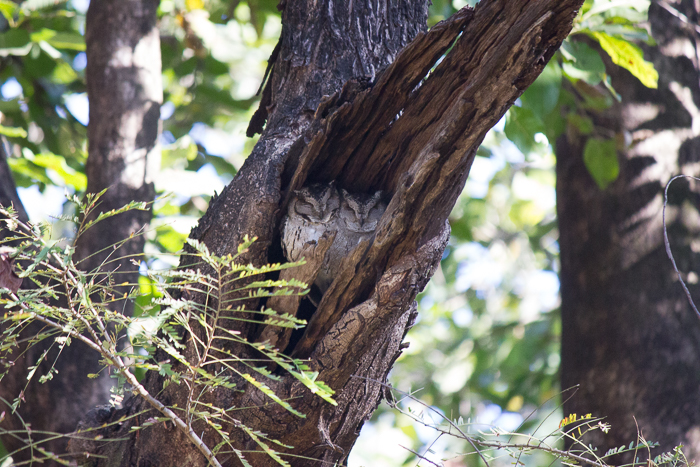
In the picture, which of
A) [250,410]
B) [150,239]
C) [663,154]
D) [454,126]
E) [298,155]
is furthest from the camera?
[663,154]

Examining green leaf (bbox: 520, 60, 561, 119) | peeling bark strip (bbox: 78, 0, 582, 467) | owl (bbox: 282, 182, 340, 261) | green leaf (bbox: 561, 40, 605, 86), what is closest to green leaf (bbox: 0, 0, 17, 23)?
peeling bark strip (bbox: 78, 0, 582, 467)

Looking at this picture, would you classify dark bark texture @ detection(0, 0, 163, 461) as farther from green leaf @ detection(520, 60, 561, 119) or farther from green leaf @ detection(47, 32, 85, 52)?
green leaf @ detection(520, 60, 561, 119)

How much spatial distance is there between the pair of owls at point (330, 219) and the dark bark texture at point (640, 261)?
6.64 ft

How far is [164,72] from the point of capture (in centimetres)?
438

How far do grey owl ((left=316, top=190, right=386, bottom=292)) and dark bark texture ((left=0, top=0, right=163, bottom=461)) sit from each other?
3.74 feet

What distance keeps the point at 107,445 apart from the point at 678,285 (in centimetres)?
300

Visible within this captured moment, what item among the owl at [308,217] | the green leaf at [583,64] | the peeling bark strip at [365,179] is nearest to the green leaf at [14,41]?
the peeling bark strip at [365,179]

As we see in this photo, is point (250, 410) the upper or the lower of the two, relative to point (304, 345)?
lower

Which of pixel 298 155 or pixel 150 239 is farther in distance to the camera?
pixel 150 239

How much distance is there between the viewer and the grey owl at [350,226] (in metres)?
1.80

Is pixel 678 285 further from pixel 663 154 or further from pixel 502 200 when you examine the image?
pixel 502 200

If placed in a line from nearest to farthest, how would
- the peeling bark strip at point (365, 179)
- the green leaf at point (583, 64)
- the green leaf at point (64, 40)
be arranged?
the peeling bark strip at point (365, 179) → the green leaf at point (583, 64) → the green leaf at point (64, 40)

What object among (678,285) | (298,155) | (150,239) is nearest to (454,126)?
(298,155)

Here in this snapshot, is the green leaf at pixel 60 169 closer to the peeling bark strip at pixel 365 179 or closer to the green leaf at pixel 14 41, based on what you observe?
the green leaf at pixel 14 41
